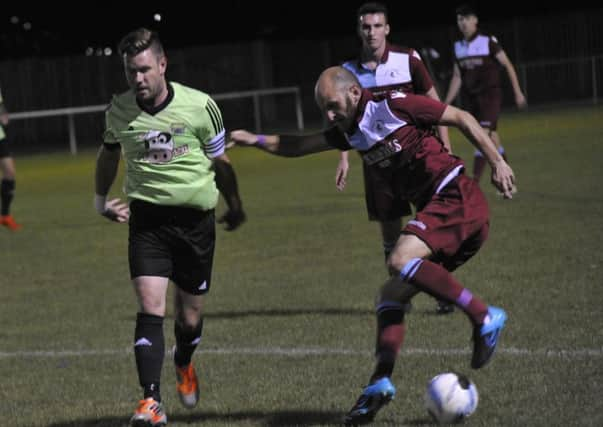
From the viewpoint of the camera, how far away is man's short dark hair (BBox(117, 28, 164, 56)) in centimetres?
557

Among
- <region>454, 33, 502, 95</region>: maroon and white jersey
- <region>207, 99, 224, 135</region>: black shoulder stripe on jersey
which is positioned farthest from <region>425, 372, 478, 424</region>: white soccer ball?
<region>454, 33, 502, 95</region>: maroon and white jersey

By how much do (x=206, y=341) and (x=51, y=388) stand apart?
4.57 ft

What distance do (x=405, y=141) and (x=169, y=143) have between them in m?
1.19

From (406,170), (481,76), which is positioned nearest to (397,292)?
(406,170)

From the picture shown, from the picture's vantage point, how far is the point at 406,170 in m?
5.71

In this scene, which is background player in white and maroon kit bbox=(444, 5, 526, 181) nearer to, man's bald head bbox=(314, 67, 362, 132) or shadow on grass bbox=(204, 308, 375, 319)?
shadow on grass bbox=(204, 308, 375, 319)

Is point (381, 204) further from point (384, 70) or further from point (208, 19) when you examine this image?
point (208, 19)

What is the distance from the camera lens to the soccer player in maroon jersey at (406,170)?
5418 mm

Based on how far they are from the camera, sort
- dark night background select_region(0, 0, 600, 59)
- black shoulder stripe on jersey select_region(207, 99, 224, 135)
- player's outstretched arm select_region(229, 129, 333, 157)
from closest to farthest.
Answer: player's outstretched arm select_region(229, 129, 333, 157) → black shoulder stripe on jersey select_region(207, 99, 224, 135) → dark night background select_region(0, 0, 600, 59)

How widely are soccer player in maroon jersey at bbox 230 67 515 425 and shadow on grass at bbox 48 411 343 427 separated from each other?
0.25 metres

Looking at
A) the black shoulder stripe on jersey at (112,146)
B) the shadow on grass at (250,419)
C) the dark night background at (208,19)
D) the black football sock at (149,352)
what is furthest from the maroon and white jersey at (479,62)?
the dark night background at (208,19)

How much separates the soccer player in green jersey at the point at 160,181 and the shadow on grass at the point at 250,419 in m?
0.13

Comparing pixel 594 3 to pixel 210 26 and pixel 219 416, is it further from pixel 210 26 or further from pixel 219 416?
pixel 219 416

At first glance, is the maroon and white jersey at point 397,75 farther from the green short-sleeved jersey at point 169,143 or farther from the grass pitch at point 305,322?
the green short-sleeved jersey at point 169,143
